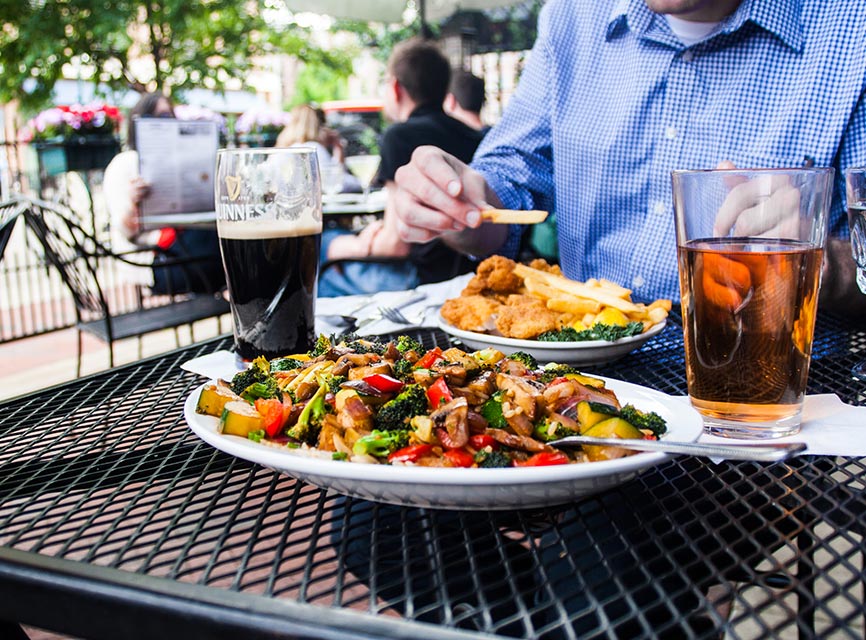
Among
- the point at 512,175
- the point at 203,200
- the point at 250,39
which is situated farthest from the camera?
the point at 250,39

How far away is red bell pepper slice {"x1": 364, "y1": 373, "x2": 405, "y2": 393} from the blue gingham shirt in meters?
1.32

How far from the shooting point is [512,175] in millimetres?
2266

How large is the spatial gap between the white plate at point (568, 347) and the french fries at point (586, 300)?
2.2 inches

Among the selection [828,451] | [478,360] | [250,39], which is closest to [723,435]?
[828,451]

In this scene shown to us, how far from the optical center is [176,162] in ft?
13.4

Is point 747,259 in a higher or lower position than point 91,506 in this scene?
higher

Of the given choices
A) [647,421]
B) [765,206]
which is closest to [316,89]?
[765,206]

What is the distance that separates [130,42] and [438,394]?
33.8 feet

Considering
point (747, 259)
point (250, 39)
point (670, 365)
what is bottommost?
point (670, 365)

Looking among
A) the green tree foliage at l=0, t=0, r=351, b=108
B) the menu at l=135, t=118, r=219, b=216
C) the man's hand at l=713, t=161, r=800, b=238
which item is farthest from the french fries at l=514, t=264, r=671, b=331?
the green tree foliage at l=0, t=0, r=351, b=108

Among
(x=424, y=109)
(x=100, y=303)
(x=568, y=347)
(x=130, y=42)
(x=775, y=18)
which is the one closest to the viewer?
(x=568, y=347)

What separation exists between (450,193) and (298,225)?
0.42 metres

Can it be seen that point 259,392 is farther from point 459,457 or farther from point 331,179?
point 331,179

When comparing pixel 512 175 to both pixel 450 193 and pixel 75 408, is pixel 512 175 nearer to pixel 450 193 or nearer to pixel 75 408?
pixel 450 193
